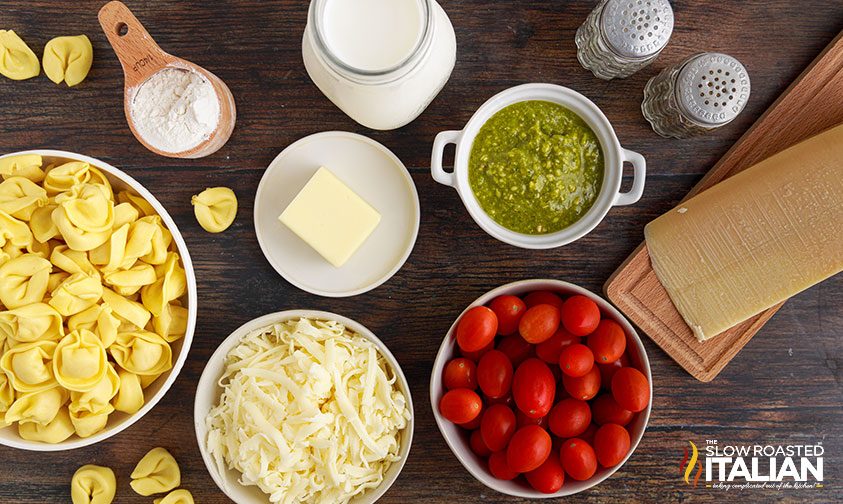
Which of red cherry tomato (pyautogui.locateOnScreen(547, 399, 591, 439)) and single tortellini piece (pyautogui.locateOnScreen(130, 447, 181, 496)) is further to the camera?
single tortellini piece (pyautogui.locateOnScreen(130, 447, 181, 496))

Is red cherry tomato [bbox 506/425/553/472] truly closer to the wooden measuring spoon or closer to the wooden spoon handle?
the wooden measuring spoon

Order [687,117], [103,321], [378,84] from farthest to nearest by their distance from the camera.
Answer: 1. [687,117]
2. [103,321]
3. [378,84]

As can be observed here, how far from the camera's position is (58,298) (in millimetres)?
1491

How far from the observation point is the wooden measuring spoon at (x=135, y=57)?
1.66m

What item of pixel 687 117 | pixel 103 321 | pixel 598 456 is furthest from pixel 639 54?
pixel 103 321

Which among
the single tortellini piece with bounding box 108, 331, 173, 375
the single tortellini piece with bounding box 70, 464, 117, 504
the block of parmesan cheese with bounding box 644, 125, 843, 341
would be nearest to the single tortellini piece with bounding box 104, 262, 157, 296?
the single tortellini piece with bounding box 108, 331, 173, 375

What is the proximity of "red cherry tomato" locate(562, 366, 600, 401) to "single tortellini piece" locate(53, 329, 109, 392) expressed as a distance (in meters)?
1.17

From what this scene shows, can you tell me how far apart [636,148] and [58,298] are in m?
1.56

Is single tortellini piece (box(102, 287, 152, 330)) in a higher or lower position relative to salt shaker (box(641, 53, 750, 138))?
lower

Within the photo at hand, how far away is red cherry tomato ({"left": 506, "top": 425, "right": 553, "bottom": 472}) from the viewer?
63.7 inches

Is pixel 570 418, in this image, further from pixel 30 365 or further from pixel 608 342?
pixel 30 365

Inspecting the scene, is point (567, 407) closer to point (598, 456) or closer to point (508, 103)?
point (598, 456)

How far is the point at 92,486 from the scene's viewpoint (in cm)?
184

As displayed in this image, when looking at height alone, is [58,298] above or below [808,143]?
below
